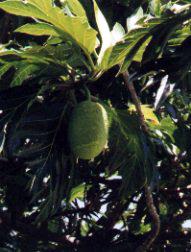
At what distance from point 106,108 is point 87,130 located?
28cm

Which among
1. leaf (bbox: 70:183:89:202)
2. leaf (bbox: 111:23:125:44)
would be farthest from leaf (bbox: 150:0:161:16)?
leaf (bbox: 70:183:89:202)

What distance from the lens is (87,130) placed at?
1.55m

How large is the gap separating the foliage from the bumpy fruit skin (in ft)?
0.40

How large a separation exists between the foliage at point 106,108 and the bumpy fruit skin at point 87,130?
0.40 ft

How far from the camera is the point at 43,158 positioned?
5.84ft

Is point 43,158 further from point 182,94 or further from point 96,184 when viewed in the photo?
point 96,184

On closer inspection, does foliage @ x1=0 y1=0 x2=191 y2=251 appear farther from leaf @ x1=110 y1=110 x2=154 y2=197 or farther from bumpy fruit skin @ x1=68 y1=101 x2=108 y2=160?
bumpy fruit skin @ x1=68 y1=101 x2=108 y2=160

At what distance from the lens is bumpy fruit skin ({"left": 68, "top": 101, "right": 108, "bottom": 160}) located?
1553mm

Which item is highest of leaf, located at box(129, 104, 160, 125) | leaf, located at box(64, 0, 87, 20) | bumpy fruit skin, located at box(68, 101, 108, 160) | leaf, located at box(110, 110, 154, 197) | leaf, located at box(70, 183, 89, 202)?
leaf, located at box(64, 0, 87, 20)

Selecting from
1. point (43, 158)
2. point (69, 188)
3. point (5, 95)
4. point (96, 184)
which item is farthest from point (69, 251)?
point (5, 95)

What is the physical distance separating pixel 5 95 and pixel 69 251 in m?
0.88

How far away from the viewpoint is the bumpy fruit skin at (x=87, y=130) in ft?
5.09

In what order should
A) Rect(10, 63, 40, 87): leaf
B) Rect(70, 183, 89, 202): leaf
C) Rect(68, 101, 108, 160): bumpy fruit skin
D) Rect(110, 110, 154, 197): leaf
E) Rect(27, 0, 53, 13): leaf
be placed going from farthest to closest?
1. Rect(70, 183, 89, 202): leaf
2. Rect(110, 110, 154, 197): leaf
3. Rect(10, 63, 40, 87): leaf
4. Rect(68, 101, 108, 160): bumpy fruit skin
5. Rect(27, 0, 53, 13): leaf

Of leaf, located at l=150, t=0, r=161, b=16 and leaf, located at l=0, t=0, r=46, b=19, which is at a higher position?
leaf, located at l=0, t=0, r=46, b=19
